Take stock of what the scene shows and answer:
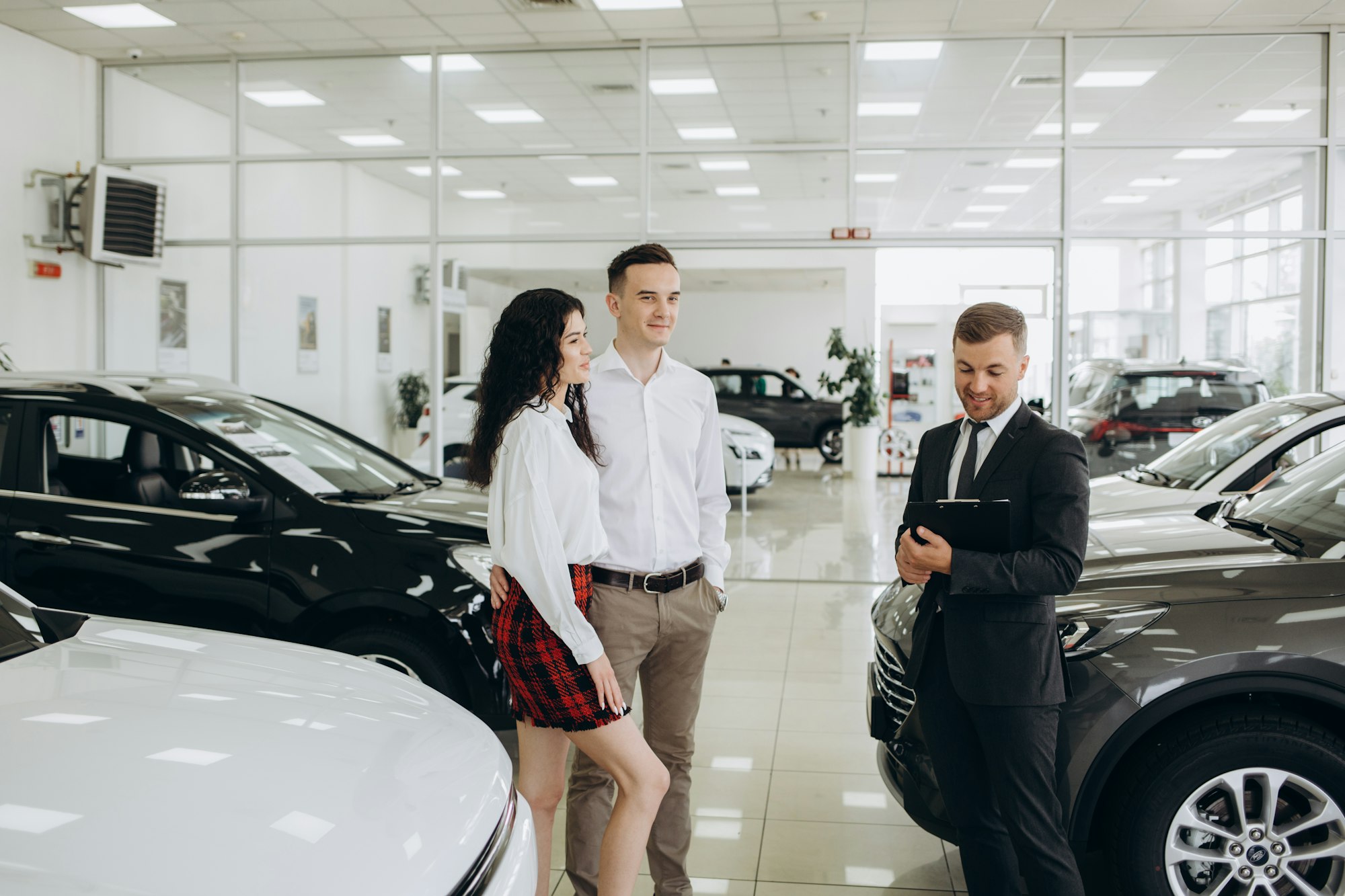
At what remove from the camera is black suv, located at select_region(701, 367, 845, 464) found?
14281 mm

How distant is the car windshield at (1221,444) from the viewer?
15.4 feet

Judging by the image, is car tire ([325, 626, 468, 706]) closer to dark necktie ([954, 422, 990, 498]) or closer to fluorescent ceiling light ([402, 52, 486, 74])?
dark necktie ([954, 422, 990, 498])

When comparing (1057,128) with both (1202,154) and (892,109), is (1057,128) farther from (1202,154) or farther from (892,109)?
(892,109)

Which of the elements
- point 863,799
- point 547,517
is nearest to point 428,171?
point 863,799

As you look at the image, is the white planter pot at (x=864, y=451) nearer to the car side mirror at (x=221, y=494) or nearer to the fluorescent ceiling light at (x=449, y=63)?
the fluorescent ceiling light at (x=449, y=63)

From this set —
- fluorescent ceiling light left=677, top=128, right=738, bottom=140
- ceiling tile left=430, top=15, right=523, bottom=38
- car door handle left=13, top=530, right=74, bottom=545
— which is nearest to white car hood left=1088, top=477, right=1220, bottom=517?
car door handle left=13, top=530, right=74, bottom=545

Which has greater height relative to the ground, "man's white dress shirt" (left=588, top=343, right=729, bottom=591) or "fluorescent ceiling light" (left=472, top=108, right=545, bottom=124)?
"fluorescent ceiling light" (left=472, top=108, right=545, bottom=124)

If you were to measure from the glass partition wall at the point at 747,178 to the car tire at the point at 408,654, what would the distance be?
4977 millimetres

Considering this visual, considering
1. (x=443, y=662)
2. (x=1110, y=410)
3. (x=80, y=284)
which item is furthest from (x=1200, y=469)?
(x=80, y=284)

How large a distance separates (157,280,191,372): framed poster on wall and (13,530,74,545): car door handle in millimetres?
5308

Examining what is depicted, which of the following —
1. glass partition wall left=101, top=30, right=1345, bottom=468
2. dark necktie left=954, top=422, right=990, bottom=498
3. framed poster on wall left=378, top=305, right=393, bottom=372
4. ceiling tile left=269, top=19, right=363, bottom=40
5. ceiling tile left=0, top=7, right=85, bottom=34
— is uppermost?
ceiling tile left=269, top=19, right=363, bottom=40

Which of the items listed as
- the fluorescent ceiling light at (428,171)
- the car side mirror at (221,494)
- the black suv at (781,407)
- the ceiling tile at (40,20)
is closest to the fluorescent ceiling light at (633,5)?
the fluorescent ceiling light at (428,171)

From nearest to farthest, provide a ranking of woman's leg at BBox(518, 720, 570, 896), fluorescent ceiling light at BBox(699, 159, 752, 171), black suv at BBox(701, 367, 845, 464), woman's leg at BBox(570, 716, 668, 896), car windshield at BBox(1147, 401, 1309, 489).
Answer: woman's leg at BBox(570, 716, 668, 896), woman's leg at BBox(518, 720, 570, 896), car windshield at BBox(1147, 401, 1309, 489), fluorescent ceiling light at BBox(699, 159, 752, 171), black suv at BBox(701, 367, 845, 464)

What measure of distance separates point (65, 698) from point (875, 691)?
192 cm
